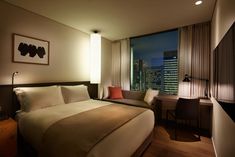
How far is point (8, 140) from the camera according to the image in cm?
186

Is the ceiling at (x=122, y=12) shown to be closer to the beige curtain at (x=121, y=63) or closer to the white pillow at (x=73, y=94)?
the beige curtain at (x=121, y=63)

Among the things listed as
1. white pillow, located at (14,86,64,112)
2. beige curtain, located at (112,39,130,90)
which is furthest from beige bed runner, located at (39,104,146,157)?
beige curtain, located at (112,39,130,90)

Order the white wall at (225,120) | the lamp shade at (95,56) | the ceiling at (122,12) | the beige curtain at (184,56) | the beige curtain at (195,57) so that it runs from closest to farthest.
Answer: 1. the white wall at (225,120)
2. the ceiling at (122,12)
3. the beige curtain at (195,57)
4. the beige curtain at (184,56)
5. the lamp shade at (95,56)

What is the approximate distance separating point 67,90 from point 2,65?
48.8 inches

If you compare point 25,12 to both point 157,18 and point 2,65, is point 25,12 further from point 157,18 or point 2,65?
point 157,18

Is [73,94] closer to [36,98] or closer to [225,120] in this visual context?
[36,98]

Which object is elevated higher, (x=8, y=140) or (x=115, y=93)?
(x=115, y=93)

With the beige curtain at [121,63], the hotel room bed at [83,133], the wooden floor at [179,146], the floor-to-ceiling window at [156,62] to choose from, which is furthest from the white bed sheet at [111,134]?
the beige curtain at [121,63]

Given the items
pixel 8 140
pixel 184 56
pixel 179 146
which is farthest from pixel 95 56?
pixel 179 146

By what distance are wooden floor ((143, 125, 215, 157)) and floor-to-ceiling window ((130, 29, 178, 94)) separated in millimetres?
1272

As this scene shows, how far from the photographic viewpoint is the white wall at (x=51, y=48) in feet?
8.11

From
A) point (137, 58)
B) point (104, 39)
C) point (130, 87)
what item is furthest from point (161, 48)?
point (104, 39)

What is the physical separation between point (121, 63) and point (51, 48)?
2.36 meters

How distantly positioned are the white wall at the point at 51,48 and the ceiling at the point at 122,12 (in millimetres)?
179
